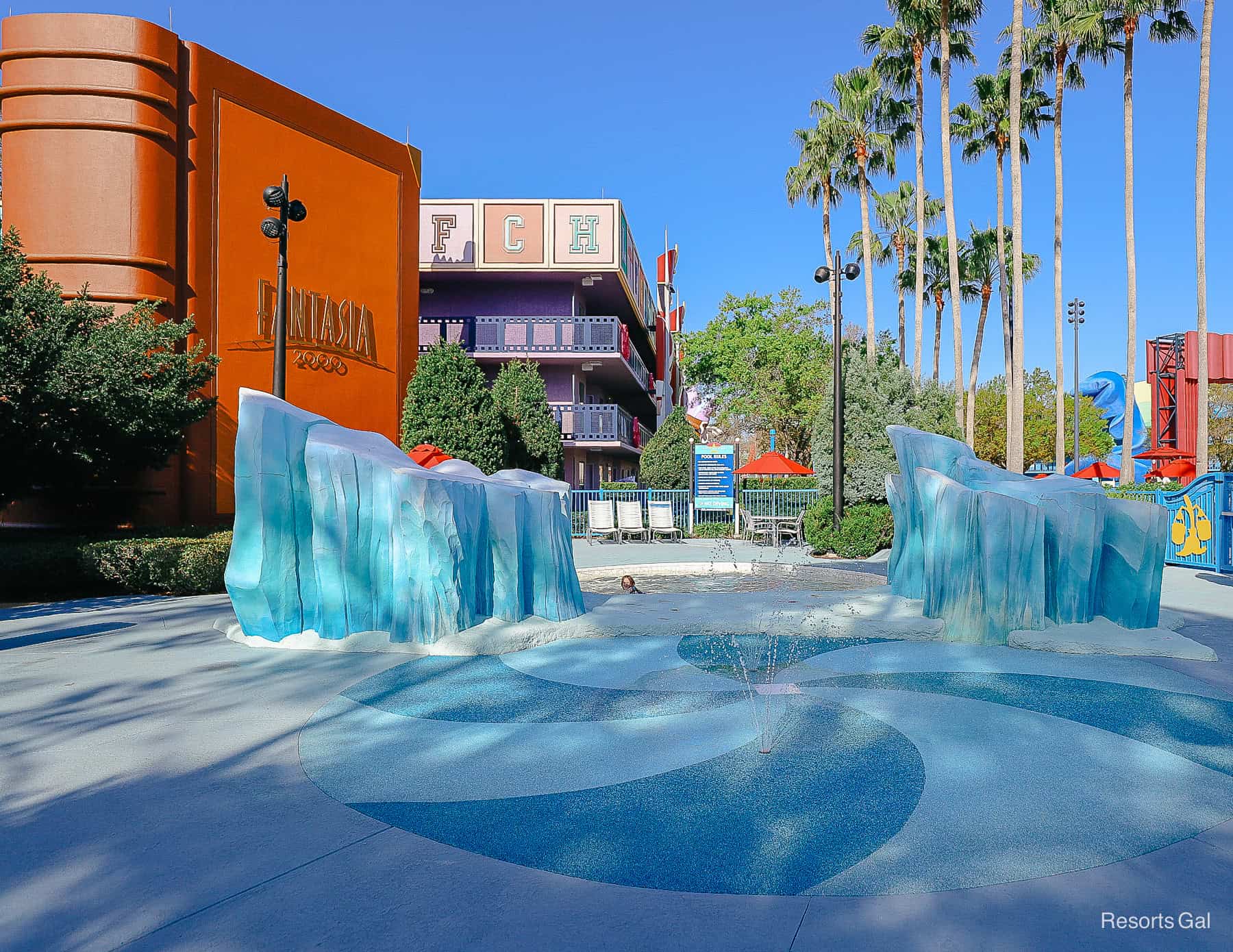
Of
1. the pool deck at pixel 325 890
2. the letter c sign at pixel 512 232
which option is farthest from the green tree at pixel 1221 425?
the pool deck at pixel 325 890

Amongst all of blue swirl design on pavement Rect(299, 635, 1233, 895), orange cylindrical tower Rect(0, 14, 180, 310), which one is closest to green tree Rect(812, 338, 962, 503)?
blue swirl design on pavement Rect(299, 635, 1233, 895)

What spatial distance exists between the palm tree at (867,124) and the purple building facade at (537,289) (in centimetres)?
1027

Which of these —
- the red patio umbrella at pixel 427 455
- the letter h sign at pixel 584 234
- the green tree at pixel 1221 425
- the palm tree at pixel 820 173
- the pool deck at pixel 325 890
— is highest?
the palm tree at pixel 820 173

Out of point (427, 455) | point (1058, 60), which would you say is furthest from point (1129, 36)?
point (427, 455)

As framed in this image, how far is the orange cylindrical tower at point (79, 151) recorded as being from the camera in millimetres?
15133

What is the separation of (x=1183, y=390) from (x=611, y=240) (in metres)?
28.8

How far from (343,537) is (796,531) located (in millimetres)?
16365

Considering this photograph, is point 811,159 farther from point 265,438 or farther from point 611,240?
point 265,438

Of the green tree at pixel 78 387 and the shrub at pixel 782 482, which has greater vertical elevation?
the green tree at pixel 78 387

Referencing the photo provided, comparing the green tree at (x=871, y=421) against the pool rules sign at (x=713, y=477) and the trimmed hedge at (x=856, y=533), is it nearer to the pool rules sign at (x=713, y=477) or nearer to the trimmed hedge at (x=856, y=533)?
the pool rules sign at (x=713, y=477)

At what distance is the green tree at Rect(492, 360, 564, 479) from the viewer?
26.3 m

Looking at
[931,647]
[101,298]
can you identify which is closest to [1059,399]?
[931,647]

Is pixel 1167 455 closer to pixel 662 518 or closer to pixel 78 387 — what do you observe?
pixel 662 518

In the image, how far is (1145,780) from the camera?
4.72m
